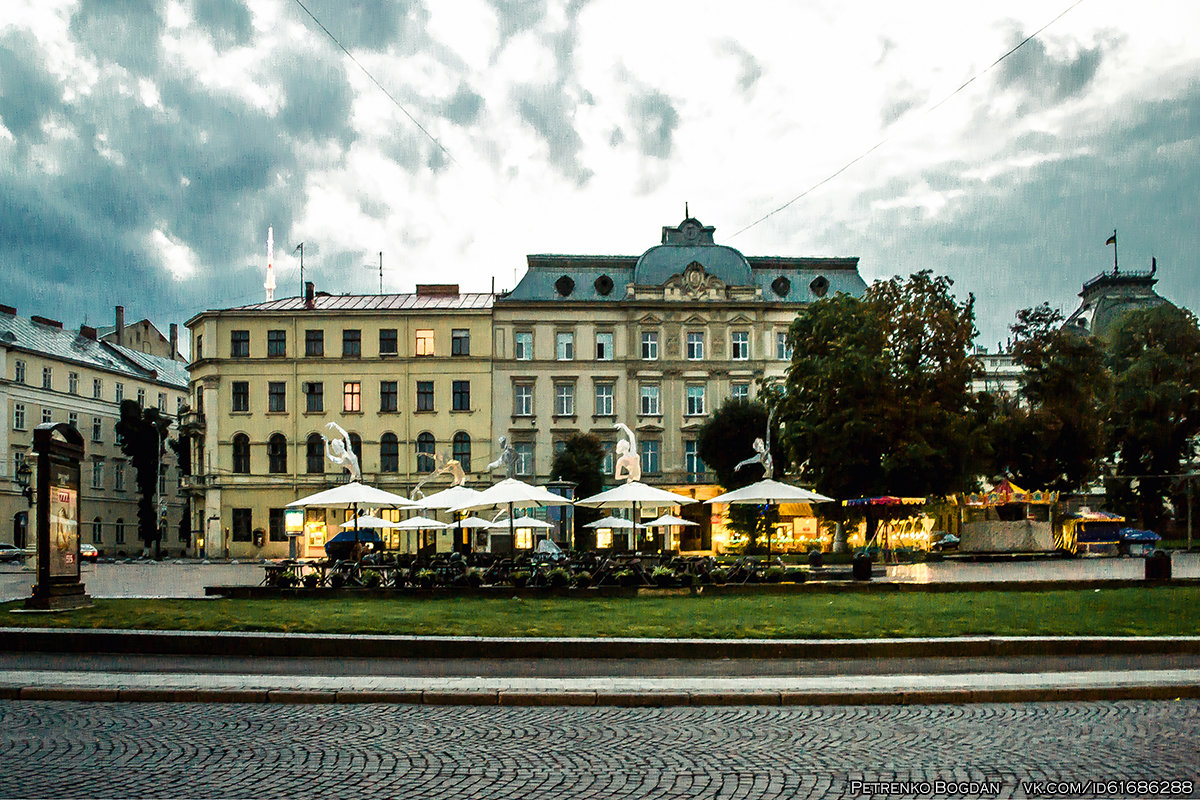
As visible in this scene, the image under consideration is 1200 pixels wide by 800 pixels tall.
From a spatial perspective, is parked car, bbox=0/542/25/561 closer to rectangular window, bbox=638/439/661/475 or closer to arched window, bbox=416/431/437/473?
arched window, bbox=416/431/437/473

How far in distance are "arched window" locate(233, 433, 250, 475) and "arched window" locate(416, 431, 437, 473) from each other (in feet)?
33.9

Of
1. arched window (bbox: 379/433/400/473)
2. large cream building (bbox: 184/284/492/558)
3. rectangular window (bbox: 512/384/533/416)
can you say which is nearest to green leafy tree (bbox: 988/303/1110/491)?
rectangular window (bbox: 512/384/533/416)

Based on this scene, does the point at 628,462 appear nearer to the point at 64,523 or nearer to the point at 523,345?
the point at 64,523

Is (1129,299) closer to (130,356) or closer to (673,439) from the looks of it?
(673,439)

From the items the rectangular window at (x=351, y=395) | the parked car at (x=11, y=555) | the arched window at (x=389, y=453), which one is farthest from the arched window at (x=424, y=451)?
the parked car at (x=11, y=555)

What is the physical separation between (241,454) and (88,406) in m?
19.7

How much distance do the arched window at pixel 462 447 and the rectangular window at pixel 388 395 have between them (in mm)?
4366

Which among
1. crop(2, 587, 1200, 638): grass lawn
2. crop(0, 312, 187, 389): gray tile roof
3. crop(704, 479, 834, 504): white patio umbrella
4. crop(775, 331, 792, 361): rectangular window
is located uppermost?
crop(0, 312, 187, 389): gray tile roof

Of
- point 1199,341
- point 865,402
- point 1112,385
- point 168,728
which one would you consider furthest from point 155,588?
point 1199,341

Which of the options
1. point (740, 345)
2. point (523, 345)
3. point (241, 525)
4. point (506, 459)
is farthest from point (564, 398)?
point (506, 459)

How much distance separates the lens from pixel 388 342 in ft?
220

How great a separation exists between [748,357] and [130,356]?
51665 mm

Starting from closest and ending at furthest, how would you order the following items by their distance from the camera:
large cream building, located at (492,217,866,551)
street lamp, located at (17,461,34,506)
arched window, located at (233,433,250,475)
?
street lamp, located at (17,461,34,506) → arched window, located at (233,433,250,475) → large cream building, located at (492,217,866,551)

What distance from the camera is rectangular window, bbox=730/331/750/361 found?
218 feet
